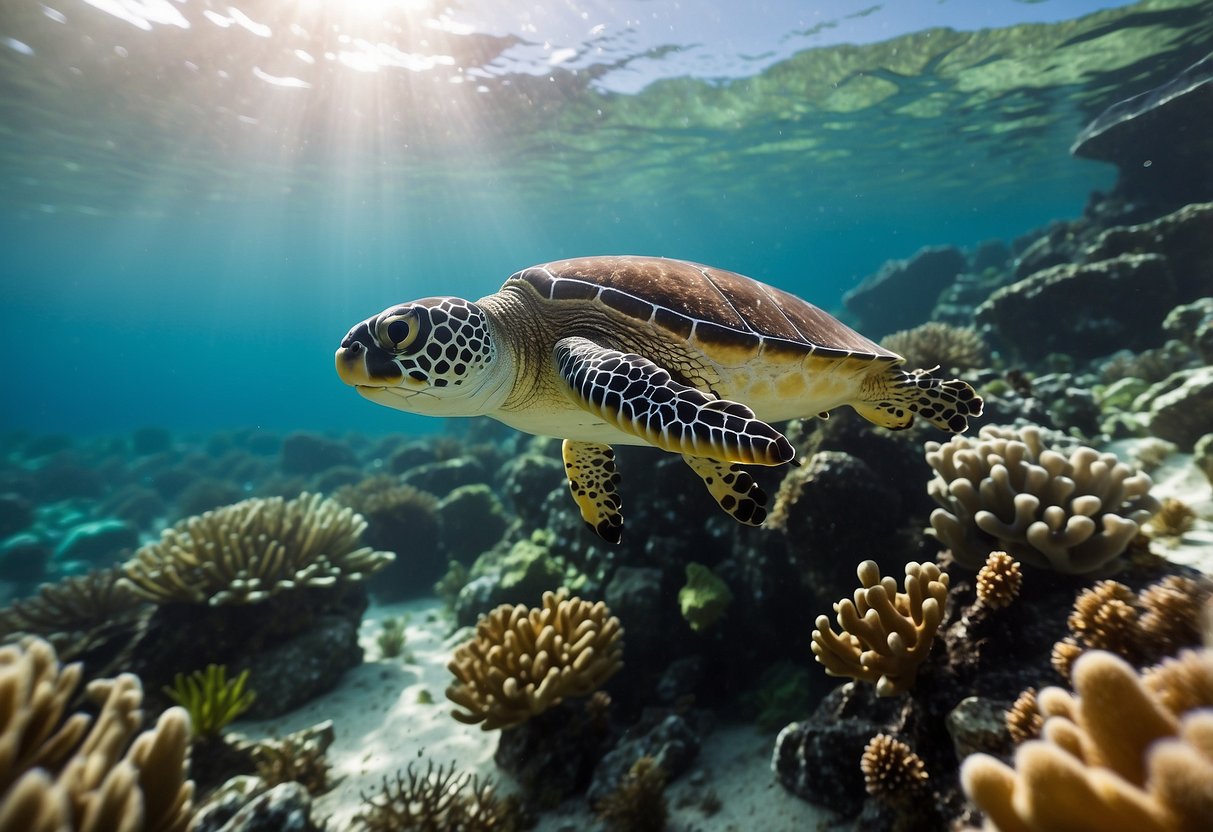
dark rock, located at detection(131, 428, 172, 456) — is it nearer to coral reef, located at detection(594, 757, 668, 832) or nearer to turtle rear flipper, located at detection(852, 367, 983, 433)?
coral reef, located at detection(594, 757, 668, 832)

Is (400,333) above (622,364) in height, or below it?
below

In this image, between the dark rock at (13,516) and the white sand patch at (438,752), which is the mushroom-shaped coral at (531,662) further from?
the dark rock at (13,516)

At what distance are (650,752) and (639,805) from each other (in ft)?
1.60

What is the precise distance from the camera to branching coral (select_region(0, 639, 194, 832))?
Result: 1.27 meters

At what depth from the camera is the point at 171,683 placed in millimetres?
4336

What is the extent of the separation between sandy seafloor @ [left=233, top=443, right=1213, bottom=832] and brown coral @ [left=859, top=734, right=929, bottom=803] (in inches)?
26.2

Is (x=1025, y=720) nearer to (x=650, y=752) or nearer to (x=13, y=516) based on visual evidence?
(x=650, y=752)

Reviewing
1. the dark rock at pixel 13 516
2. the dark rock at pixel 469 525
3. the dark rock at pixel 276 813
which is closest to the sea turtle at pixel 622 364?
the dark rock at pixel 276 813

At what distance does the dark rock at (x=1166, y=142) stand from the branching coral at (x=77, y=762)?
1842 centimetres

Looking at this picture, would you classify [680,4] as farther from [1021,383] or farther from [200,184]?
[200,184]

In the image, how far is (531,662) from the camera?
346 centimetres

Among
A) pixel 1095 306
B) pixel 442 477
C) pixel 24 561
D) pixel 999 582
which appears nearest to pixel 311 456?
pixel 24 561

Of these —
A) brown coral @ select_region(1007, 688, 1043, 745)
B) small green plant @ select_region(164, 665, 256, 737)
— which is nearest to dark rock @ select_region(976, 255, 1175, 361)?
brown coral @ select_region(1007, 688, 1043, 745)

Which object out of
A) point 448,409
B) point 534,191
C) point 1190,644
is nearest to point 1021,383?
point 1190,644
